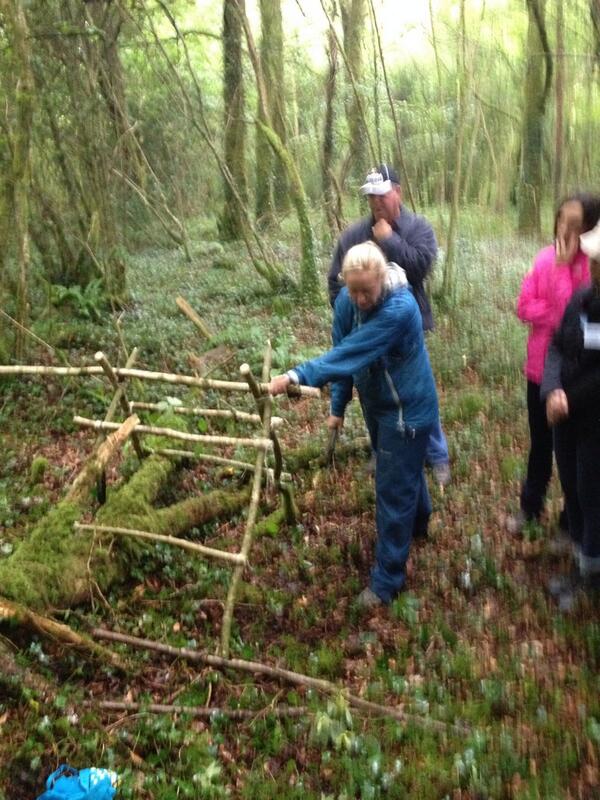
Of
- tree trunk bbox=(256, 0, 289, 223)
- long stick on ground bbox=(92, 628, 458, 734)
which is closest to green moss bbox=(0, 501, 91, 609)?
long stick on ground bbox=(92, 628, 458, 734)

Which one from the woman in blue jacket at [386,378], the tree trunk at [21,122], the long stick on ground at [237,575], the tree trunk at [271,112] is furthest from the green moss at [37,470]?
the tree trunk at [271,112]

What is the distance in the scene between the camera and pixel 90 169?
10.9 m

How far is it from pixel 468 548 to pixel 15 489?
451 cm

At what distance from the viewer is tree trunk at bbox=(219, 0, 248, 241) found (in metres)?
15.6

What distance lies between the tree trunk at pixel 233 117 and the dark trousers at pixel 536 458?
10.6 m

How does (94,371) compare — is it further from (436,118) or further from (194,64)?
(194,64)

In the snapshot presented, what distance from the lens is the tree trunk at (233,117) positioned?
51.1 ft

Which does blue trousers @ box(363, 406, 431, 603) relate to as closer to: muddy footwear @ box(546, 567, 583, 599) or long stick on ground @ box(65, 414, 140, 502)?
muddy footwear @ box(546, 567, 583, 599)

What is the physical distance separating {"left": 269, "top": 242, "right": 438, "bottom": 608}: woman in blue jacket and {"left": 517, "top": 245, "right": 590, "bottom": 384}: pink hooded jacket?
702 millimetres

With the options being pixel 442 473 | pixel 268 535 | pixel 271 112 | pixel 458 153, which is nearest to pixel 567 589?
pixel 442 473

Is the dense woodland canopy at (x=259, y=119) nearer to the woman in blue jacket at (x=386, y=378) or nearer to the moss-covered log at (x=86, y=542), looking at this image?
the woman in blue jacket at (x=386, y=378)

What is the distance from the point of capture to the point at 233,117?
14648 mm

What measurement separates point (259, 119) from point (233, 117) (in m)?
2.55

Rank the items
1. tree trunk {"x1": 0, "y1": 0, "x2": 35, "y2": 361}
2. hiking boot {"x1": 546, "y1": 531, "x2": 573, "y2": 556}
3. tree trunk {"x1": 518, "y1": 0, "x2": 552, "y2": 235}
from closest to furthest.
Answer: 1. hiking boot {"x1": 546, "y1": 531, "x2": 573, "y2": 556}
2. tree trunk {"x1": 0, "y1": 0, "x2": 35, "y2": 361}
3. tree trunk {"x1": 518, "y1": 0, "x2": 552, "y2": 235}
